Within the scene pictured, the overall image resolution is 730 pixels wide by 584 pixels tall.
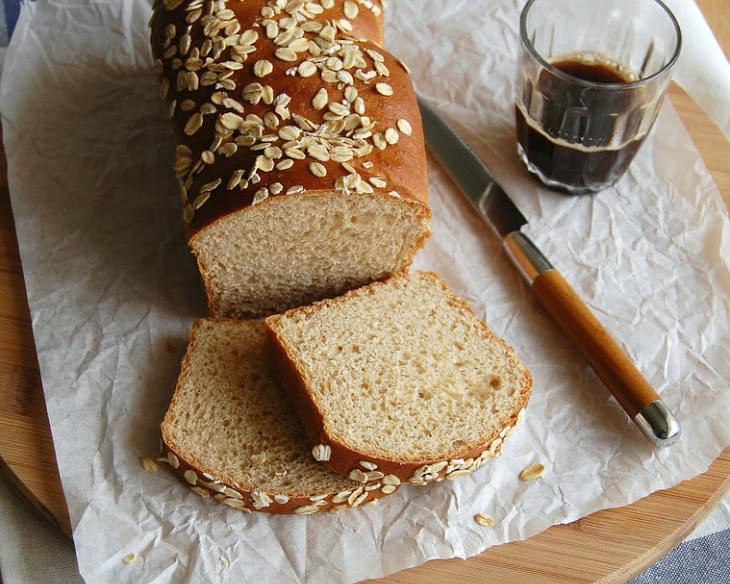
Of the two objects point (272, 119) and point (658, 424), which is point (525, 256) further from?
point (272, 119)

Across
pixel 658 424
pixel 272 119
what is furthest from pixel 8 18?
pixel 658 424

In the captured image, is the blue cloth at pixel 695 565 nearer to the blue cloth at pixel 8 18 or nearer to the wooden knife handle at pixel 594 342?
the wooden knife handle at pixel 594 342

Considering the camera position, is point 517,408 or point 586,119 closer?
point 517,408

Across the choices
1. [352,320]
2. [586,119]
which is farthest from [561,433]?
[586,119]

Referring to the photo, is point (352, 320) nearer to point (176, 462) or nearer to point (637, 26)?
point (176, 462)

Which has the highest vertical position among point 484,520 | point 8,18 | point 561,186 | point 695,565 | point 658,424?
point 8,18

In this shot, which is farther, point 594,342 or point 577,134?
point 577,134
